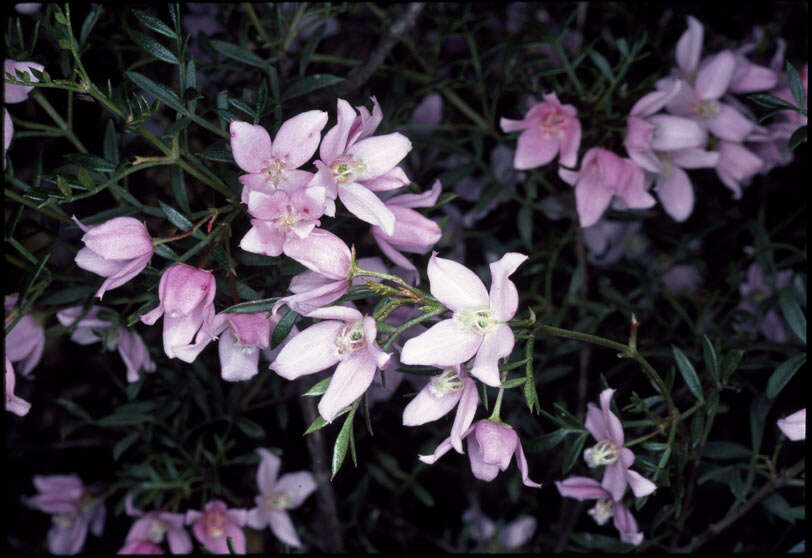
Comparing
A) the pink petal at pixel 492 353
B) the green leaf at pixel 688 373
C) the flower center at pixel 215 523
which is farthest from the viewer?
the flower center at pixel 215 523

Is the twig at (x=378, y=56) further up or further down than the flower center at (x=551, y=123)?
further up

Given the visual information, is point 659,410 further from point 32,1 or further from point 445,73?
point 32,1

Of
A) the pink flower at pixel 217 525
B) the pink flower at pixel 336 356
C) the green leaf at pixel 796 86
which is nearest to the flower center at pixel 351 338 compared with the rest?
the pink flower at pixel 336 356

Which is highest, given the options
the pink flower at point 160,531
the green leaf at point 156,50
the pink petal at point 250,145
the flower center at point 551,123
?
the green leaf at point 156,50

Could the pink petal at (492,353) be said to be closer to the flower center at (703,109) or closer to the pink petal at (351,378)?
the pink petal at (351,378)

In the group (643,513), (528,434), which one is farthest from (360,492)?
(643,513)

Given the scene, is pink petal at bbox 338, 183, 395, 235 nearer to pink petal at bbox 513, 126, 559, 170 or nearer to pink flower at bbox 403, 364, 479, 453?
pink flower at bbox 403, 364, 479, 453

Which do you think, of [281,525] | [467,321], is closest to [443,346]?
[467,321]

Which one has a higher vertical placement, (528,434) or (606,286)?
(606,286)
